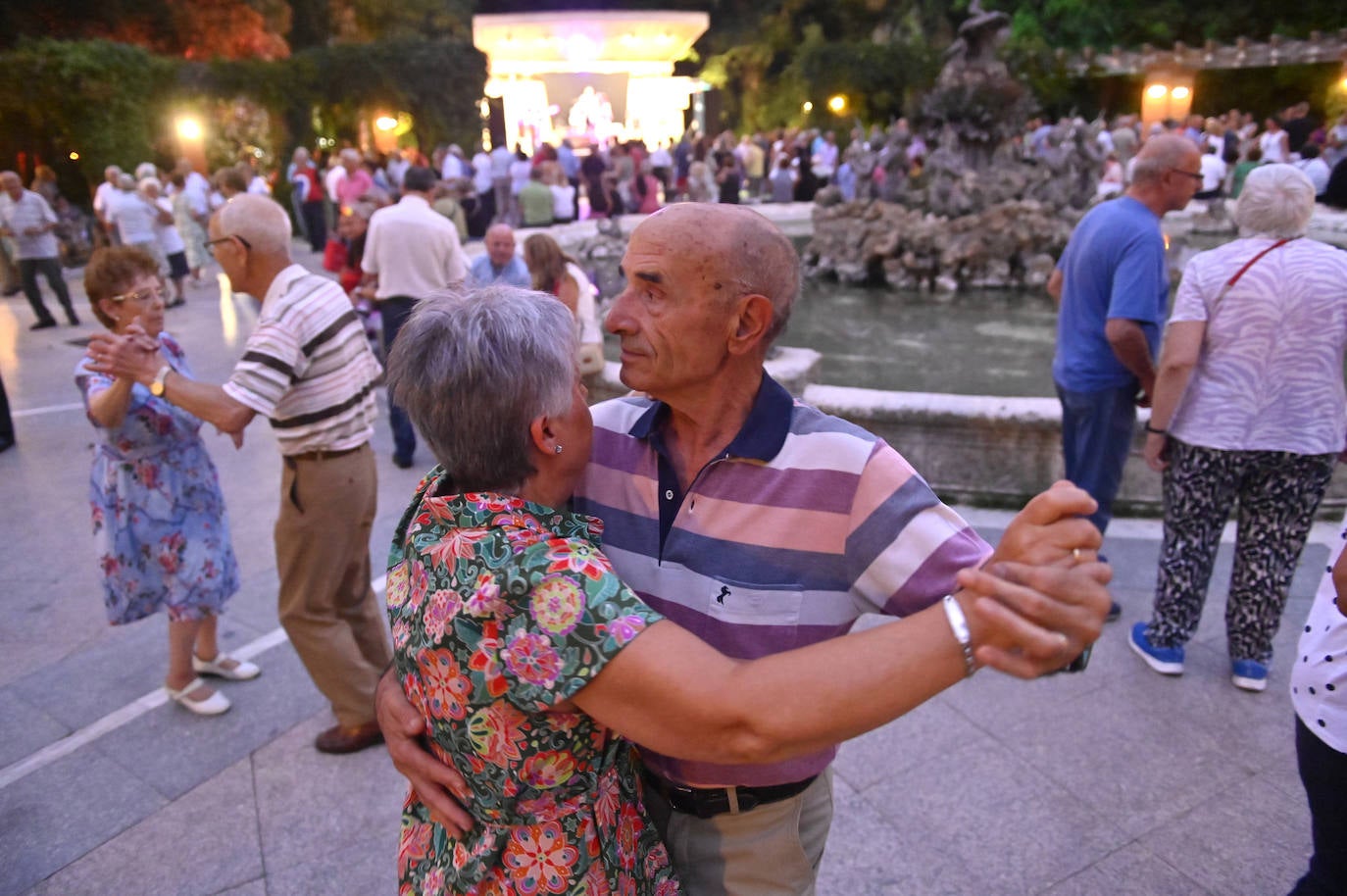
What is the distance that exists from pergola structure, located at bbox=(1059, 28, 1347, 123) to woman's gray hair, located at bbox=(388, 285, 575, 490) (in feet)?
92.8

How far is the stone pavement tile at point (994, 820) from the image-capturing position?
9.08ft

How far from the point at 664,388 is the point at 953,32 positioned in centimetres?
4336

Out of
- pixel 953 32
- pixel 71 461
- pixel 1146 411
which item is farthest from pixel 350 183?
pixel 953 32

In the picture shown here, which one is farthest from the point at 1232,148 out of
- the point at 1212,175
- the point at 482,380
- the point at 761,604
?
the point at 482,380

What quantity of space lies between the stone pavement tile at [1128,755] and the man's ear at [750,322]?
7.29ft

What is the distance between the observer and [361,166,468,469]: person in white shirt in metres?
6.08

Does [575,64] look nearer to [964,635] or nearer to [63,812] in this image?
[63,812]

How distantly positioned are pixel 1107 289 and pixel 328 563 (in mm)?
3350

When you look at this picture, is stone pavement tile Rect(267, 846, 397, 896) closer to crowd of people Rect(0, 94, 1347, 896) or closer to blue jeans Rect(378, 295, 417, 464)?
crowd of people Rect(0, 94, 1347, 896)

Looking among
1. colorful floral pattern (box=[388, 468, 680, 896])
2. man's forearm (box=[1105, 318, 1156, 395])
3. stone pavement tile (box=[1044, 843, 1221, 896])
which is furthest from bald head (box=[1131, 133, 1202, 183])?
colorful floral pattern (box=[388, 468, 680, 896])

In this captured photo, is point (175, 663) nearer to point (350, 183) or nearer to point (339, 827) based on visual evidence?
point (339, 827)

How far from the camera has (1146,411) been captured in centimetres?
495

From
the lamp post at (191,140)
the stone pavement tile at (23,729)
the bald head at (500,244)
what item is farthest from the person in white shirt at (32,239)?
the stone pavement tile at (23,729)

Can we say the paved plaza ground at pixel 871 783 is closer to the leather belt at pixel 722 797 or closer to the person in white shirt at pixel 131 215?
the leather belt at pixel 722 797
